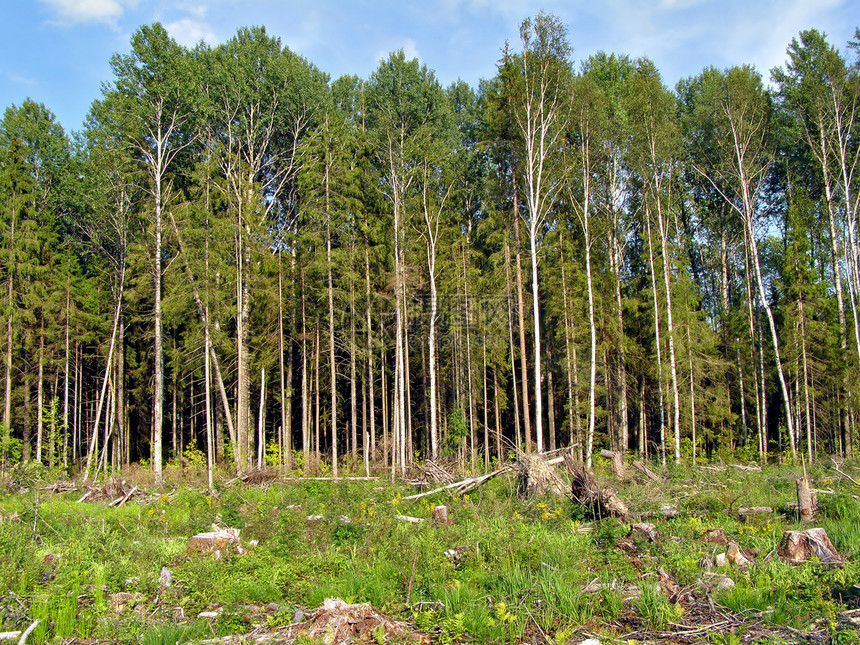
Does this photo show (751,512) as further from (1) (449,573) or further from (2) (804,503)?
(1) (449,573)

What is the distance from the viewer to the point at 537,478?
1053 cm

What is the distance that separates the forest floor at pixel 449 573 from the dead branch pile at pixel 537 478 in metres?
0.27

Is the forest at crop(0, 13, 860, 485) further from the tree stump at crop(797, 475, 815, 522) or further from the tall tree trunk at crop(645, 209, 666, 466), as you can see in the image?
the tree stump at crop(797, 475, 815, 522)

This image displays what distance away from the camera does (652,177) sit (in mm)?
22891

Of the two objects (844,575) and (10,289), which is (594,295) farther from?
(10,289)

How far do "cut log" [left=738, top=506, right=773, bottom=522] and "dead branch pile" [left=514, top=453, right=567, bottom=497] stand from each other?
9.27ft

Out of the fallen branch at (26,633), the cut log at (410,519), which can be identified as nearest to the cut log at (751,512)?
the cut log at (410,519)

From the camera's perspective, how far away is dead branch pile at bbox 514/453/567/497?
1036 centimetres

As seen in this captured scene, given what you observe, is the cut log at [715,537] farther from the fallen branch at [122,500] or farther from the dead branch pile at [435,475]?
the fallen branch at [122,500]

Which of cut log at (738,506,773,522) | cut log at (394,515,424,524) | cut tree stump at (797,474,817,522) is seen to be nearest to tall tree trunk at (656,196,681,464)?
cut log at (738,506,773,522)

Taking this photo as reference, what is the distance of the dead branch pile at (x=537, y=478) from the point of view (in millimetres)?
10359

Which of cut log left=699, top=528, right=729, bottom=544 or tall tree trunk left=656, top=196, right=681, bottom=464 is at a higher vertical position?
tall tree trunk left=656, top=196, right=681, bottom=464

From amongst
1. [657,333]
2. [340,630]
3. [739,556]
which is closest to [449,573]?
[340,630]

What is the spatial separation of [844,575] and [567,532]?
336cm
